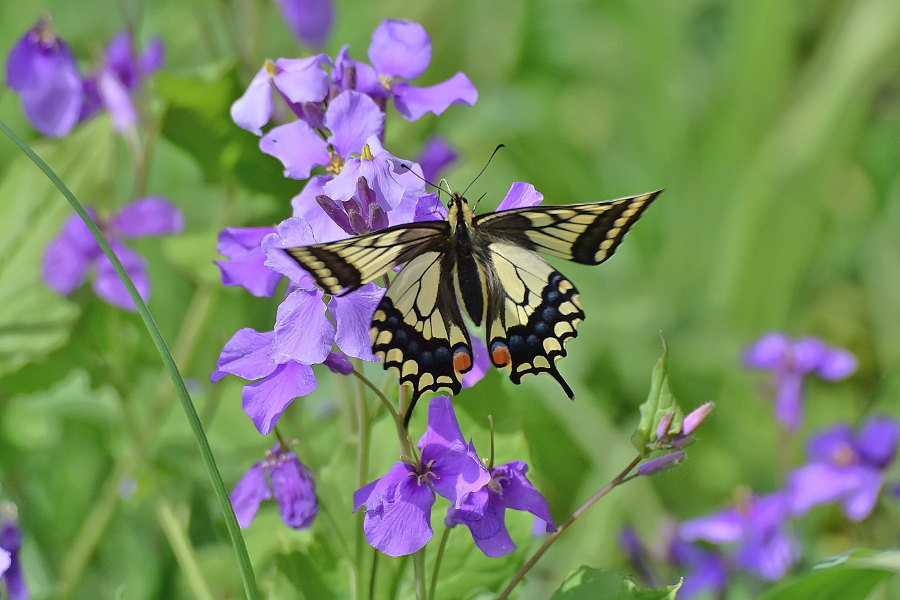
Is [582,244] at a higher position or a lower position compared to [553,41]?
lower

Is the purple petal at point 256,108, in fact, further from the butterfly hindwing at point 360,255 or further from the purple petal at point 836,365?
the purple petal at point 836,365

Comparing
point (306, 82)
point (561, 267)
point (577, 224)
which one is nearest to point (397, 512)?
point (577, 224)

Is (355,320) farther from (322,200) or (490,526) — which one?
(490,526)

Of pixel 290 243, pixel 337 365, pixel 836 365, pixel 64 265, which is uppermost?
pixel 64 265

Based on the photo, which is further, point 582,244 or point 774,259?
point 774,259

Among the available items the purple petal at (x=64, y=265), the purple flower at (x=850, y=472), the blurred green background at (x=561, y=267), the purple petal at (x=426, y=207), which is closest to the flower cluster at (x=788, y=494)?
the purple flower at (x=850, y=472)

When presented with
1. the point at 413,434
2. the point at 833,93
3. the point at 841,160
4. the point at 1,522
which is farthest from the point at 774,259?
the point at 1,522

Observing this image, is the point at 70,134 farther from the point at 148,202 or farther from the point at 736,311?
the point at 736,311
